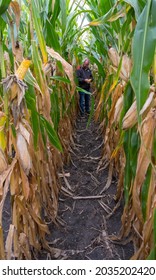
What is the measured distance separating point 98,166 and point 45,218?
26.4 inches

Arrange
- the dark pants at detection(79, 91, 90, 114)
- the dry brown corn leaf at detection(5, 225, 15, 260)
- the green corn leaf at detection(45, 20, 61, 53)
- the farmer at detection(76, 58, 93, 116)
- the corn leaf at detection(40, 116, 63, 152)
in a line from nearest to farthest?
the dry brown corn leaf at detection(5, 225, 15, 260) < the corn leaf at detection(40, 116, 63, 152) < the green corn leaf at detection(45, 20, 61, 53) < the farmer at detection(76, 58, 93, 116) < the dark pants at detection(79, 91, 90, 114)

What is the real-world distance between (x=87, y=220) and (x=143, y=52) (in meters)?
1.03

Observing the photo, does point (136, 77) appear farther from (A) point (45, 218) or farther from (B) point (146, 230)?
(A) point (45, 218)

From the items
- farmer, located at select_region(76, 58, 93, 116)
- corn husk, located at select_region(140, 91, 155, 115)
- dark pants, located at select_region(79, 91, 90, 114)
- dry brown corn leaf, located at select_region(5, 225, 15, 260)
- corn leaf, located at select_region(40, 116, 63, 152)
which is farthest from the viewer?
dark pants, located at select_region(79, 91, 90, 114)

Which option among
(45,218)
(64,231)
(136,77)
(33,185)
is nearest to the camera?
(136,77)

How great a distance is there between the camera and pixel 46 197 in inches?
52.4

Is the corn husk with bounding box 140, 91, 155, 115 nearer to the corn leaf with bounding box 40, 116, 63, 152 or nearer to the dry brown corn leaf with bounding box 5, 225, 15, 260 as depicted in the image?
the corn leaf with bounding box 40, 116, 63, 152

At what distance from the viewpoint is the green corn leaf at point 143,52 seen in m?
0.65

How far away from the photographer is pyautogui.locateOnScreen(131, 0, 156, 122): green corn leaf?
2.15ft

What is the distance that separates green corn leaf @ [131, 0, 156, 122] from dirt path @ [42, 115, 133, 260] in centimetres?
81

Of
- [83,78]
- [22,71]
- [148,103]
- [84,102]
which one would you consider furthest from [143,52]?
[84,102]

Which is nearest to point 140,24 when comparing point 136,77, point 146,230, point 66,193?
point 136,77

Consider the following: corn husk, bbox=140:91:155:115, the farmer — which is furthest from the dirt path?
the farmer

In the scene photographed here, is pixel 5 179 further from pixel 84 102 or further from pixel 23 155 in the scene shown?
pixel 84 102
